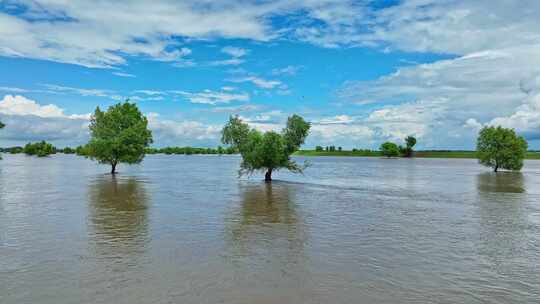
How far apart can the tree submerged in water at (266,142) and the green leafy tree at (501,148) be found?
46.5 metres

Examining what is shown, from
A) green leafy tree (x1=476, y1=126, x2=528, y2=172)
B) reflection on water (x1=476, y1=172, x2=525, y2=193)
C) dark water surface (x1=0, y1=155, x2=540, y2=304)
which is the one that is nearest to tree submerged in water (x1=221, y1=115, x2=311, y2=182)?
dark water surface (x1=0, y1=155, x2=540, y2=304)

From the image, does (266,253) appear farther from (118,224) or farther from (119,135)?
(119,135)

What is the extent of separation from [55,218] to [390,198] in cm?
2601

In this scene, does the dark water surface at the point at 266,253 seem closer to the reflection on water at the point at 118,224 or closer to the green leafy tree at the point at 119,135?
the reflection on water at the point at 118,224

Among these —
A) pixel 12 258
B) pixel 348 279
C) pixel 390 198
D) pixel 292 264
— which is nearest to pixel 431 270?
pixel 348 279

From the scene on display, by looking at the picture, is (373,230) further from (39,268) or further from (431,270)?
(39,268)

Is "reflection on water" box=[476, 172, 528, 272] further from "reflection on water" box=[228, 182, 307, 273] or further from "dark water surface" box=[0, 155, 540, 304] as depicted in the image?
"reflection on water" box=[228, 182, 307, 273]

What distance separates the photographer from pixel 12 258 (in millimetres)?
13867

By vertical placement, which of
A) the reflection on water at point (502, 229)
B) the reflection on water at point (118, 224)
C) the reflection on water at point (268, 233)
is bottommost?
the reflection on water at point (502, 229)

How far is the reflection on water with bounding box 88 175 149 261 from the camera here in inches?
606

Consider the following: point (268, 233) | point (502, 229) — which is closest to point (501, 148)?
point (502, 229)

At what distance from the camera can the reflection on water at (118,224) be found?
1540cm

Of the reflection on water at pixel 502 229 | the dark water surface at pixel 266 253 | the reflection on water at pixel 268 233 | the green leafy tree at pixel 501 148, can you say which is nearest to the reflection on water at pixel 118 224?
the dark water surface at pixel 266 253

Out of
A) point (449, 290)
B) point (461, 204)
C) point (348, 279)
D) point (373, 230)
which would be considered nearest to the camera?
point (449, 290)
